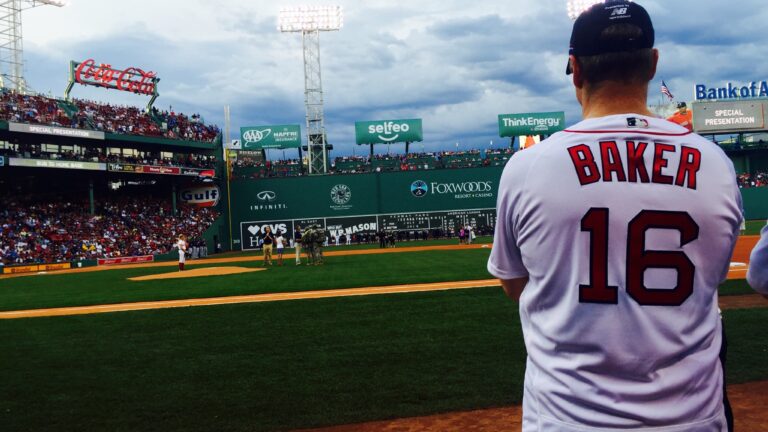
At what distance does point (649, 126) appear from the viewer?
1.75 m

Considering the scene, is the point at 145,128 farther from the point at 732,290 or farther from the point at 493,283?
the point at 732,290

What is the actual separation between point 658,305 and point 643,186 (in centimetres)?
34

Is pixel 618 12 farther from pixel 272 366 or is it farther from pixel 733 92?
pixel 733 92

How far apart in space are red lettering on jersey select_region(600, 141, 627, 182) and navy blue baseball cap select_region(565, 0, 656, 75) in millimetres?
310

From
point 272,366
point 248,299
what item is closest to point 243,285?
point 248,299

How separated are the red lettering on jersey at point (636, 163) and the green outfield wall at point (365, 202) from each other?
1796 inches

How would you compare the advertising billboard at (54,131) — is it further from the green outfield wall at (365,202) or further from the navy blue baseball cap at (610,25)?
the navy blue baseball cap at (610,25)

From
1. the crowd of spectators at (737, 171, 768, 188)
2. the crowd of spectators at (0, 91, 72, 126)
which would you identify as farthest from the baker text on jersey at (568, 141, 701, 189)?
the crowd of spectators at (737, 171, 768, 188)

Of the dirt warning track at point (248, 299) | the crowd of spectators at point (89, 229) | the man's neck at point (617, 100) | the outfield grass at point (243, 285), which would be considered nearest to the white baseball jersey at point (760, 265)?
the man's neck at point (617, 100)

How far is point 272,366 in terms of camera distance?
7.27 meters

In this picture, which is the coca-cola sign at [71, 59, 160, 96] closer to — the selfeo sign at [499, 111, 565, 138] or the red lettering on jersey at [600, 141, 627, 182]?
the selfeo sign at [499, 111, 565, 138]

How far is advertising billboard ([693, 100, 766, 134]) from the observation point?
53.0m

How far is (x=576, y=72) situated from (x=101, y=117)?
1838 inches

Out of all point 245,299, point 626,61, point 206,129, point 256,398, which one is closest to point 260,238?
point 206,129
